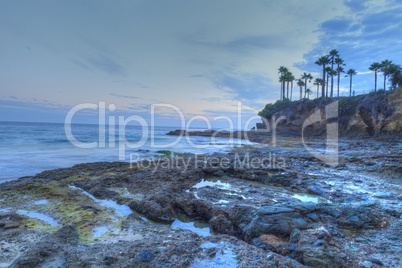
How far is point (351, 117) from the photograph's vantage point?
37.8 metres

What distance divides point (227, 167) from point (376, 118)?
32177 mm

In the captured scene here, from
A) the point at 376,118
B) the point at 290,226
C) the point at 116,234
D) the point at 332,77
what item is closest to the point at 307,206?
the point at 290,226

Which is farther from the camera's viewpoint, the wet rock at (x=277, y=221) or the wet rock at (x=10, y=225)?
the wet rock at (x=10, y=225)

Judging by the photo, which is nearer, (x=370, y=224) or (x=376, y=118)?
(x=370, y=224)

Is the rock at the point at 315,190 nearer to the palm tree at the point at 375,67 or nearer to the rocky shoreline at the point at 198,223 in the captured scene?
the rocky shoreline at the point at 198,223

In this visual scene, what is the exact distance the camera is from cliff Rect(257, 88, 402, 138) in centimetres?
2864

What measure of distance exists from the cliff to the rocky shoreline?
25.9 meters

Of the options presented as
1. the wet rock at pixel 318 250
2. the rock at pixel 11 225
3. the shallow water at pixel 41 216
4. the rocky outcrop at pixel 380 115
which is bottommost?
the shallow water at pixel 41 216

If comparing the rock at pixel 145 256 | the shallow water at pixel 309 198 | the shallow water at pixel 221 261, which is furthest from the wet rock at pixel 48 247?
the shallow water at pixel 309 198

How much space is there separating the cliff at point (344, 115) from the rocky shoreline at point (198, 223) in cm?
2593

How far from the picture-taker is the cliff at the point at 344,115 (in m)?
28.6

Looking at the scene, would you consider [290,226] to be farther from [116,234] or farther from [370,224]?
[116,234]

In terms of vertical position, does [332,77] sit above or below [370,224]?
above

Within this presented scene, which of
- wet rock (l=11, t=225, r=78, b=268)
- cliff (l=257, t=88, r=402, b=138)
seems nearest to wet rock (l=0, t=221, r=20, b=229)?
wet rock (l=11, t=225, r=78, b=268)
